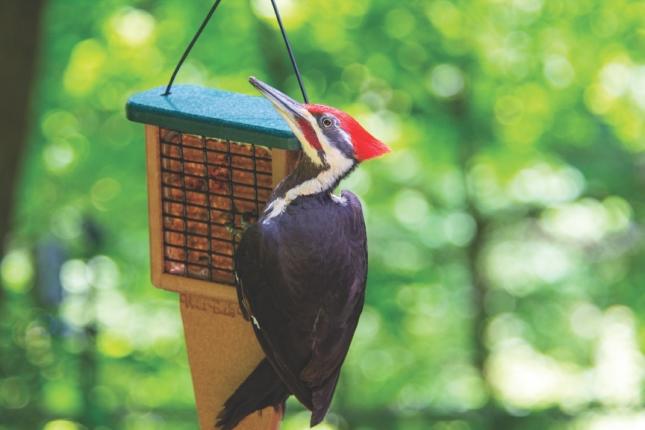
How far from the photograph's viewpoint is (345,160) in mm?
2141

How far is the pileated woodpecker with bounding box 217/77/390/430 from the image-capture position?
2.12 metres

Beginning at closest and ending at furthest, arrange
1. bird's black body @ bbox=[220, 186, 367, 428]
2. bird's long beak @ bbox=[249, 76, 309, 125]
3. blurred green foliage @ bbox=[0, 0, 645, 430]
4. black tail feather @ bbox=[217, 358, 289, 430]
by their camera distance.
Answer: bird's long beak @ bbox=[249, 76, 309, 125]
bird's black body @ bbox=[220, 186, 367, 428]
black tail feather @ bbox=[217, 358, 289, 430]
blurred green foliage @ bbox=[0, 0, 645, 430]

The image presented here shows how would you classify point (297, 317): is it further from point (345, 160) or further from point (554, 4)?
point (554, 4)

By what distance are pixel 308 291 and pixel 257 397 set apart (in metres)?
0.39

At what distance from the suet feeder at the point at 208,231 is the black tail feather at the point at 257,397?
6 centimetres

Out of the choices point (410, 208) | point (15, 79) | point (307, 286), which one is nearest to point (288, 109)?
A: point (307, 286)

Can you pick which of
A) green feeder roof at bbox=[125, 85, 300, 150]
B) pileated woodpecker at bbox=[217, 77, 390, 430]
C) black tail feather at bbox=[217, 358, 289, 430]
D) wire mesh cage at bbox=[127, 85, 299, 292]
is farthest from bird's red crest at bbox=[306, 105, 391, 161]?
black tail feather at bbox=[217, 358, 289, 430]

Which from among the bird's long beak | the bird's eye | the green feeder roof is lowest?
the green feeder roof

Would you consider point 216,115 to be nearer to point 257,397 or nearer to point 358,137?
point 358,137

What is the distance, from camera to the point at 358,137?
2109 millimetres

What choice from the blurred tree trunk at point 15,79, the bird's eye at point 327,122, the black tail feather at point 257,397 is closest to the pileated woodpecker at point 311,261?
the bird's eye at point 327,122

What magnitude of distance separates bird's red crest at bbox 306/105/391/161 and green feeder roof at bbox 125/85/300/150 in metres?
0.12

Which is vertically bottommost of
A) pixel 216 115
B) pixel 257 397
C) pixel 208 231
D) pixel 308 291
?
pixel 257 397

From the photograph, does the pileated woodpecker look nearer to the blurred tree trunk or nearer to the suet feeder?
the suet feeder
